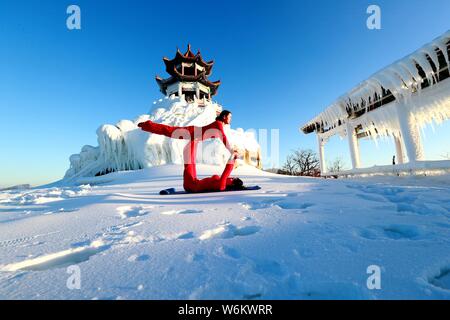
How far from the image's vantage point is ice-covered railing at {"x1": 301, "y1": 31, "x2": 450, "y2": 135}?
14.0 ft

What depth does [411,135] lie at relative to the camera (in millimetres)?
5168

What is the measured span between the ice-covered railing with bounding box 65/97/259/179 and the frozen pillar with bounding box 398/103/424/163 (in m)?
7.17

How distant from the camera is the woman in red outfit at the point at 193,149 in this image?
3.15 m

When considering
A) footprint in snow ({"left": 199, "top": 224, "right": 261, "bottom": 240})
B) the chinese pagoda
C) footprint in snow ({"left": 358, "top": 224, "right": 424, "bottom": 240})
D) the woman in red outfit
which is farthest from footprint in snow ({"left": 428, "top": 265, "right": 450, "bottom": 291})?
the chinese pagoda

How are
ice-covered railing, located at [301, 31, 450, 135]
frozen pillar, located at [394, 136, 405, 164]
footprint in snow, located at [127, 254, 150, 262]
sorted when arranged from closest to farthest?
footprint in snow, located at [127, 254, 150, 262] < ice-covered railing, located at [301, 31, 450, 135] < frozen pillar, located at [394, 136, 405, 164]

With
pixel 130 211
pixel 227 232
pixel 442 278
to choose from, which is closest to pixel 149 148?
pixel 130 211

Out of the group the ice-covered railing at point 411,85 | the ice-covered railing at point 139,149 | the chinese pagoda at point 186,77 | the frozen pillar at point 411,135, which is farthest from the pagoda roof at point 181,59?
the frozen pillar at point 411,135

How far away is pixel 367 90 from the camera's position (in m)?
5.67

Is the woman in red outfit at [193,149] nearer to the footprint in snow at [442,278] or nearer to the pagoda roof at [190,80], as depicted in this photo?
the footprint in snow at [442,278]

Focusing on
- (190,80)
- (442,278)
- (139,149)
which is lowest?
(442,278)

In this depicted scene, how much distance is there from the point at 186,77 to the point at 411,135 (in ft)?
81.7

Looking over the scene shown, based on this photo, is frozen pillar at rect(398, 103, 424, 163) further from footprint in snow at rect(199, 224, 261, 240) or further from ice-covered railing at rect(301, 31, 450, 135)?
footprint in snow at rect(199, 224, 261, 240)

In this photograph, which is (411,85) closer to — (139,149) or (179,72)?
(139,149)

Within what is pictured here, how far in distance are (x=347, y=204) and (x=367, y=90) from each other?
18.2 feet
